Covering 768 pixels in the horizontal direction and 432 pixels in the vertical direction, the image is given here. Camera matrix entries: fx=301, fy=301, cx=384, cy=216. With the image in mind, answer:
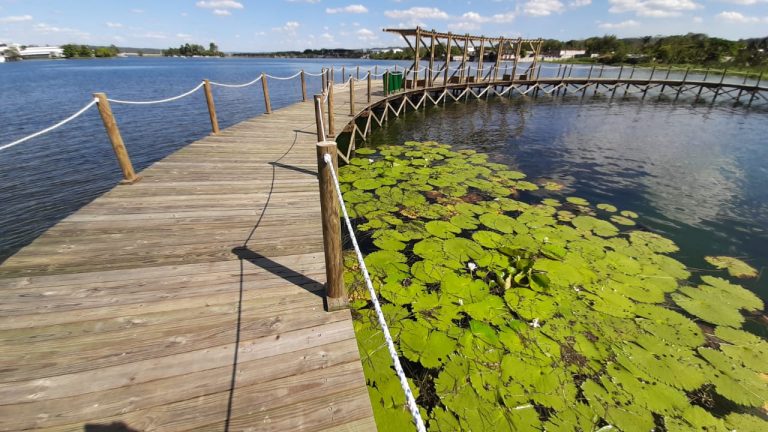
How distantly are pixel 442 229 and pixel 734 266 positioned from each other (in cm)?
559

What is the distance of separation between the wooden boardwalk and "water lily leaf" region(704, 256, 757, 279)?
24.4ft

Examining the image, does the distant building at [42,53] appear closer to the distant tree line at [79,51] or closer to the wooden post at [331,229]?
the distant tree line at [79,51]

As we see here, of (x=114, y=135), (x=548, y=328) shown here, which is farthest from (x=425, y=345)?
(x=114, y=135)

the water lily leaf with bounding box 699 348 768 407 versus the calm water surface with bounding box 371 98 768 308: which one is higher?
the calm water surface with bounding box 371 98 768 308

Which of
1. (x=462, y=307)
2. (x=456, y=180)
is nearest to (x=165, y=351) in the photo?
(x=462, y=307)

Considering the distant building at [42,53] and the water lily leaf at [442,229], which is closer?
the water lily leaf at [442,229]

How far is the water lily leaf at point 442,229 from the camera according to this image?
6.21 meters

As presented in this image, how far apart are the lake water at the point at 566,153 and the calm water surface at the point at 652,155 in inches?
2.0

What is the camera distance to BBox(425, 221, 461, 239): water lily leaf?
6.21 metres

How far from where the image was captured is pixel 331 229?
279 centimetres

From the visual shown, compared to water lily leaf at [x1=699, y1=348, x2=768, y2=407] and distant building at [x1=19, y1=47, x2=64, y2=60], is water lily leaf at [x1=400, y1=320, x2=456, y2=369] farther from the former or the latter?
distant building at [x1=19, y1=47, x2=64, y2=60]

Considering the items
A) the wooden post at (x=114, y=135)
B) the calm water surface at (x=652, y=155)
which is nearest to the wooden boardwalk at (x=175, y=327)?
the wooden post at (x=114, y=135)

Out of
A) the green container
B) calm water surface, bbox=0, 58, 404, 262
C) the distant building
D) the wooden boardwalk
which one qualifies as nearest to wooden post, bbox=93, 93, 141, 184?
the wooden boardwalk

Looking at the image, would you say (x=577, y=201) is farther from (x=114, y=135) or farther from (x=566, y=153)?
(x=114, y=135)
